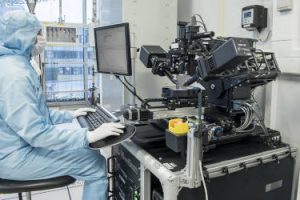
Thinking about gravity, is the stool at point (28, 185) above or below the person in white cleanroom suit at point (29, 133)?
below

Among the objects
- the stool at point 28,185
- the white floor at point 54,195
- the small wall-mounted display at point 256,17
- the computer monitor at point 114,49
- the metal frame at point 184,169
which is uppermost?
the small wall-mounted display at point 256,17

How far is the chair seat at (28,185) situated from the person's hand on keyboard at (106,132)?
305mm

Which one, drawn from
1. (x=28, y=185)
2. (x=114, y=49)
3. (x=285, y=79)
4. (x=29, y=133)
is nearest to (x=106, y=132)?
(x=29, y=133)

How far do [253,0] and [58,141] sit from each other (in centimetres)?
153

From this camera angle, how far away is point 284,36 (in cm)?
146

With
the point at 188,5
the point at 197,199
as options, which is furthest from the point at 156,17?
the point at 197,199

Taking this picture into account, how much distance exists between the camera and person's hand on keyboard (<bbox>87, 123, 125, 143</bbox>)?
1.20 metres

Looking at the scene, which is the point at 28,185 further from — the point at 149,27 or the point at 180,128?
the point at 149,27

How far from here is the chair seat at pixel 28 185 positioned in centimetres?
128

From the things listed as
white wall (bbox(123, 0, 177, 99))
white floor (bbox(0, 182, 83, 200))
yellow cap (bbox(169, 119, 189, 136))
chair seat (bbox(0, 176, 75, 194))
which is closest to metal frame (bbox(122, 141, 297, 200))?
yellow cap (bbox(169, 119, 189, 136))

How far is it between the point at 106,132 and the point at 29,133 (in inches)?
13.3

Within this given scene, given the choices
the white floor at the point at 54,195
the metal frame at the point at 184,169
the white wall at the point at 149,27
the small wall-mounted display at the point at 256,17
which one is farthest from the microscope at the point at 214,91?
the white floor at the point at 54,195

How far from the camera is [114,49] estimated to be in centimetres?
195

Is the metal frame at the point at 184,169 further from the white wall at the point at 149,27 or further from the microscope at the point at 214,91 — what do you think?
the white wall at the point at 149,27
